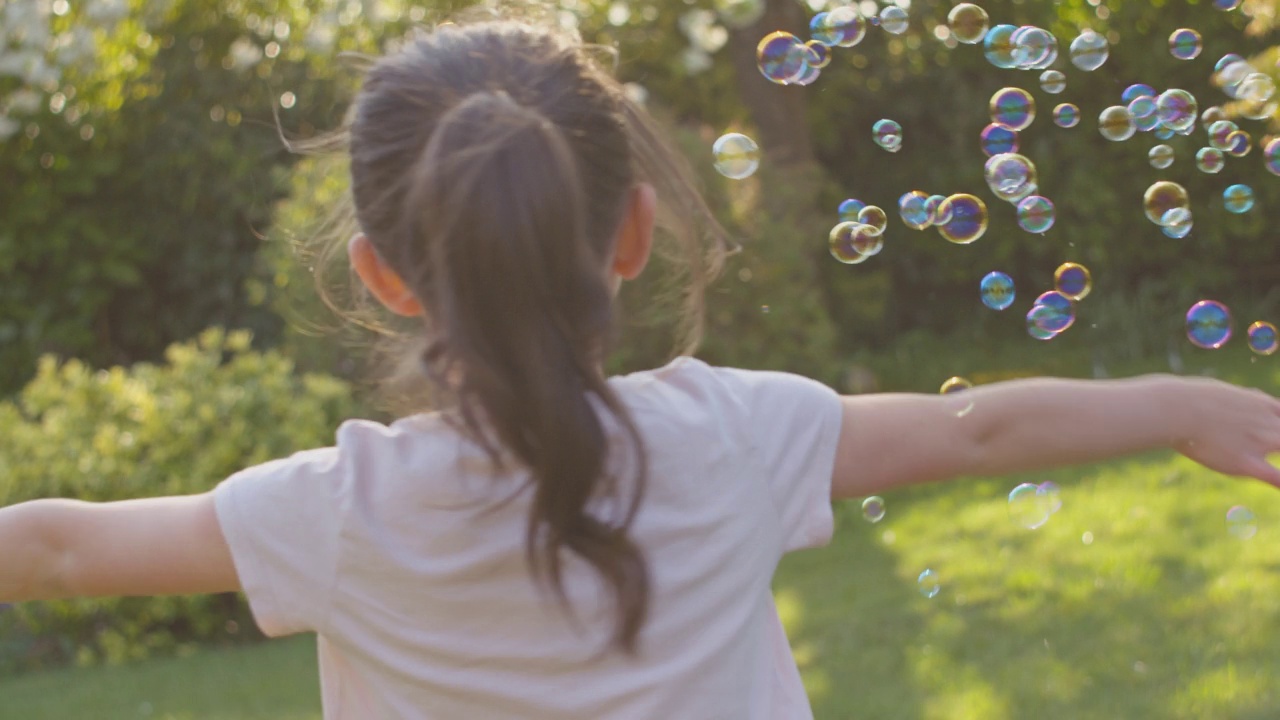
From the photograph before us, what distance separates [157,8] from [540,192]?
10459 mm

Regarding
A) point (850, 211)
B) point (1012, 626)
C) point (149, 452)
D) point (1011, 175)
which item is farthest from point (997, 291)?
point (149, 452)

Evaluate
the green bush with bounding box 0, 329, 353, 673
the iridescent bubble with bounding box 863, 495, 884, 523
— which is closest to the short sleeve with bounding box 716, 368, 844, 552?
the iridescent bubble with bounding box 863, 495, 884, 523

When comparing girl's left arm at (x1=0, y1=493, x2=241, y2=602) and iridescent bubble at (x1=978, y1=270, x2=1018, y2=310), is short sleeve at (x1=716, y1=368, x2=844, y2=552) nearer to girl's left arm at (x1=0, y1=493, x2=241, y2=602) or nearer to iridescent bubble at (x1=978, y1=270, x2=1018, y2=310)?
girl's left arm at (x1=0, y1=493, x2=241, y2=602)

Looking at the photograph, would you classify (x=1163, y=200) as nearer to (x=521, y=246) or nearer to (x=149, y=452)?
(x=521, y=246)

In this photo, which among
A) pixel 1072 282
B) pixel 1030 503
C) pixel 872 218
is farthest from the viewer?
pixel 872 218

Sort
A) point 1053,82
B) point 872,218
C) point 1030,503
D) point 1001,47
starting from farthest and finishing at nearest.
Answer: point 1001,47
point 1053,82
point 872,218
point 1030,503

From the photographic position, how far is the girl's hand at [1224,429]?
1.64m

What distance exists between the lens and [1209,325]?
3027 millimetres

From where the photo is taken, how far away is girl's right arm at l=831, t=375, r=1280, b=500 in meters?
1.58

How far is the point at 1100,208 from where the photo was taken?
10.2 meters

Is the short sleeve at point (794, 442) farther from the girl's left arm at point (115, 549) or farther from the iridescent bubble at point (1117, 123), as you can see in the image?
the iridescent bubble at point (1117, 123)

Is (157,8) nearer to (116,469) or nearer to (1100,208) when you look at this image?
(116,469)

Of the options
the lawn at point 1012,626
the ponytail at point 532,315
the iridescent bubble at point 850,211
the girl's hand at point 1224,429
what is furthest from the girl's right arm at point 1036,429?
the lawn at point 1012,626

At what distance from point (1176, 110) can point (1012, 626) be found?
186cm
